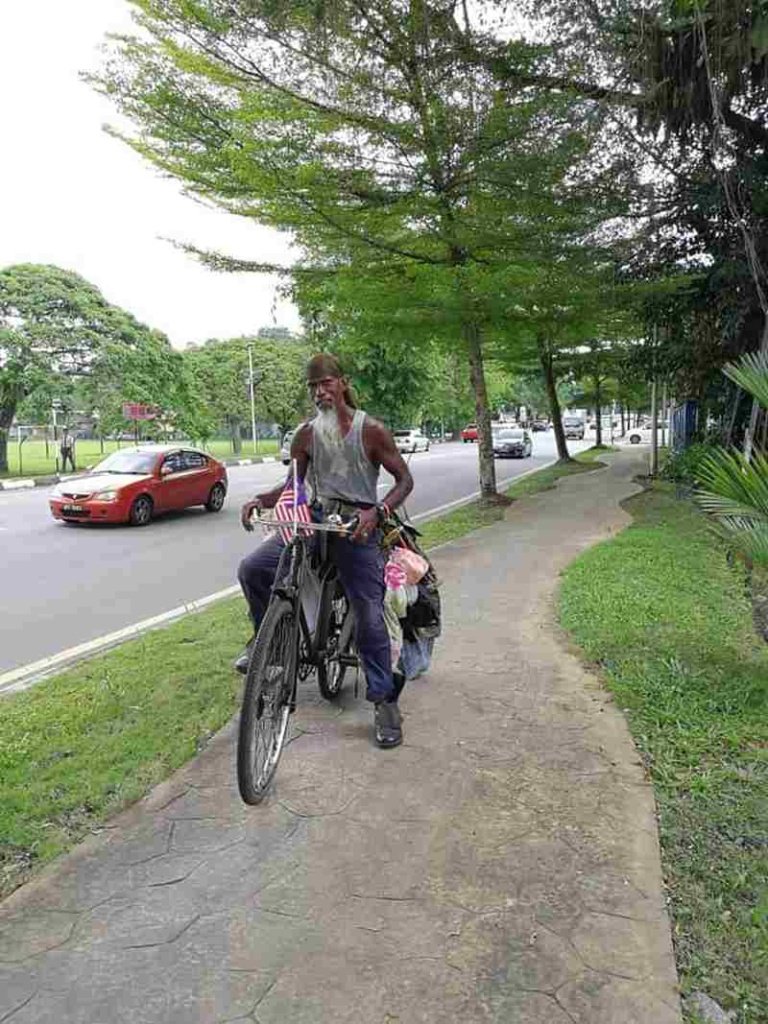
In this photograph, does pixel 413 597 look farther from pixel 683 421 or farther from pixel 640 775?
pixel 683 421

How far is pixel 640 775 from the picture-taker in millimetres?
3391

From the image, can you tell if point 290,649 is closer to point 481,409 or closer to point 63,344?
point 481,409

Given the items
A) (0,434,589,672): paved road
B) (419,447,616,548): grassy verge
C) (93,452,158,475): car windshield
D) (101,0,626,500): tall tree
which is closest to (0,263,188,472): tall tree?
(0,434,589,672): paved road

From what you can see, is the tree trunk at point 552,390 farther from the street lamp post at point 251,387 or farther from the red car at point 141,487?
the street lamp post at point 251,387

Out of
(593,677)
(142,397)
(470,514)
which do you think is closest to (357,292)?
(470,514)

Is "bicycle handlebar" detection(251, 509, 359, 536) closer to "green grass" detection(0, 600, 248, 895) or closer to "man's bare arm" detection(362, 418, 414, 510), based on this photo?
"man's bare arm" detection(362, 418, 414, 510)

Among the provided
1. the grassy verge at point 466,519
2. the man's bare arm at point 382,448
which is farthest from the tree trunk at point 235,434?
the man's bare arm at point 382,448

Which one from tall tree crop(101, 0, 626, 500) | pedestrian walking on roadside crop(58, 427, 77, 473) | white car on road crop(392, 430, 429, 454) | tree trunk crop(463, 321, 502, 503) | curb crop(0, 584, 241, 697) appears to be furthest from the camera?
white car on road crop(392, 430, 429, 454)

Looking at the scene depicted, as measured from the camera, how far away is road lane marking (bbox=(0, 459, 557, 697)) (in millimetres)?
Answer: 5470

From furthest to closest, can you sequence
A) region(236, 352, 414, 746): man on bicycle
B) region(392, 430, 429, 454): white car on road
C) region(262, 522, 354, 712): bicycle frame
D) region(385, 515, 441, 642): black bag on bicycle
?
region(392, 430, 429, 454): white car on road < region(385, 515, 441, 642): black bag on bicycle < region(236, 352, 414, 746): man on bicycle < region(262, 522, 354, 712): bicycle frame

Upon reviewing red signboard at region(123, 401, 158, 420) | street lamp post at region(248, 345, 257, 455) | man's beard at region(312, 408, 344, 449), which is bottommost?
man's beard at region(312, 408, 344, 449)

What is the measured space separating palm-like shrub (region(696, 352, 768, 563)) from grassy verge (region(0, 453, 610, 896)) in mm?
2825

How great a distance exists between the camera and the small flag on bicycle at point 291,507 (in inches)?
141

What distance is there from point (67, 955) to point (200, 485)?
520 inches
